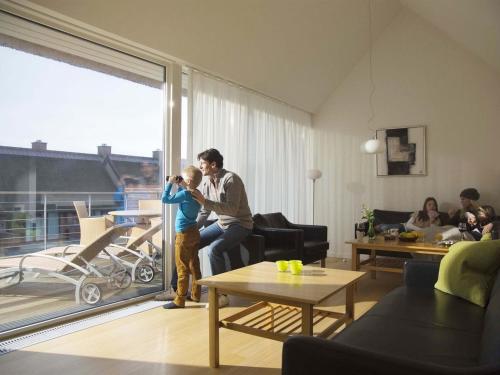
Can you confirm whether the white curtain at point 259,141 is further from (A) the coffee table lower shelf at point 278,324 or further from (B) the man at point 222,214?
(A) the coffee table lower shelf at point 278,324

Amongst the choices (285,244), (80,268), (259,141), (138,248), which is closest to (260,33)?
(259,141)

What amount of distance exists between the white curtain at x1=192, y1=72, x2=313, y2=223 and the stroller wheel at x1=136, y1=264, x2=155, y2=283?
4.06ft

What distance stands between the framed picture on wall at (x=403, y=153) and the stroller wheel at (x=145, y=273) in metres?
3.77

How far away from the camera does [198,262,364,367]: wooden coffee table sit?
2080 mm

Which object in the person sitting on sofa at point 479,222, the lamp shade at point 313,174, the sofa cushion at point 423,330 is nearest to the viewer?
the sofa cushion at point 423,330

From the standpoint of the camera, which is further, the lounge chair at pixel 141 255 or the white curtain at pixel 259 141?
the white curtain at pixel 259 141

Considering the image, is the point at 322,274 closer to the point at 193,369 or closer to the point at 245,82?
the point at 193,369

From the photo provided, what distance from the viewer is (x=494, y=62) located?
4.91m

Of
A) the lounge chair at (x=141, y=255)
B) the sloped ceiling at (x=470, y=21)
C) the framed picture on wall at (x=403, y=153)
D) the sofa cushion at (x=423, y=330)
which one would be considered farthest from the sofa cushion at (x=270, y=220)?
the sloped ceiling at (x=470, y=21)

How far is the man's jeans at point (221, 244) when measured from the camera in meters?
3.65

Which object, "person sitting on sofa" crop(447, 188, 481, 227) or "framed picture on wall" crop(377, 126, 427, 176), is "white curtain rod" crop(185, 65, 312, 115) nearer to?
"framed picture on wall" crop(377, 126, 427, 176)

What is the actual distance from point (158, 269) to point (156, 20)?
2.33m

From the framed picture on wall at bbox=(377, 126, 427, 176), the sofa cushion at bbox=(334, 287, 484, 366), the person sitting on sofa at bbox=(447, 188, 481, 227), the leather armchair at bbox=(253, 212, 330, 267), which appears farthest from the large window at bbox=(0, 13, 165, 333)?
the person sitting on sofa at bbox=(447, 188, 481, 227)

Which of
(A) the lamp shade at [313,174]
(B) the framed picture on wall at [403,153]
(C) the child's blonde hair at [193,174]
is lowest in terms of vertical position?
(C) the child's blonde hair at [193,174]
